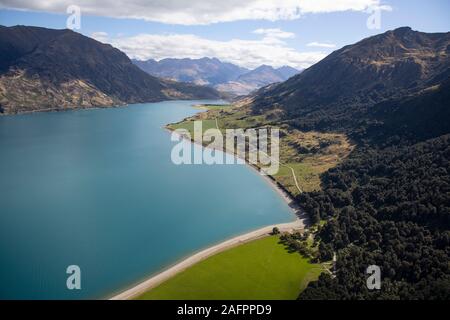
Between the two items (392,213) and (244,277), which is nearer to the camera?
(244,277)

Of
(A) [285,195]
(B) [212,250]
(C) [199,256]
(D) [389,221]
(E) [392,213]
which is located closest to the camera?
(C) [199,256]

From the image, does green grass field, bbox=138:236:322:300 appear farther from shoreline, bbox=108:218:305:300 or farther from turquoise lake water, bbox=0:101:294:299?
turquoise lake water, bbox=0:101:294:299

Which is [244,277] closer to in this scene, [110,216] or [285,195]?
[110,216]

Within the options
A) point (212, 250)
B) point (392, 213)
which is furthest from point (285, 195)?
point (212, 250)

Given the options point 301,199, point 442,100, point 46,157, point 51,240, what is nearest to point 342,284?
point 301,199

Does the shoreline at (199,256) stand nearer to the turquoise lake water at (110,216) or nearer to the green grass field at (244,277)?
the green grass field at (244,277)
